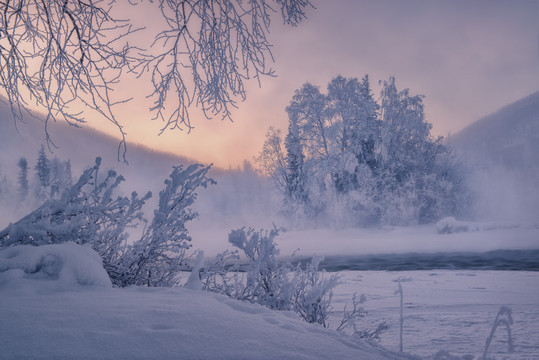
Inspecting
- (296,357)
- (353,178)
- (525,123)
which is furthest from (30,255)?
(525,123)

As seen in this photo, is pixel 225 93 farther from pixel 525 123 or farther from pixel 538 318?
pixel 525 123

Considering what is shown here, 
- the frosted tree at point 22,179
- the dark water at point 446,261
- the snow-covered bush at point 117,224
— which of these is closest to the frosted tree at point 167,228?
the snow-covered bush at point 117,224

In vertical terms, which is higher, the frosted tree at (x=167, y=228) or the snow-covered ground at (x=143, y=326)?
the frosted tree at (x=167, y=228)

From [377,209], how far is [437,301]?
1696 cm

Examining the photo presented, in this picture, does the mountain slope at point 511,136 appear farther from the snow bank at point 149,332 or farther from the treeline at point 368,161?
the snow bank at point 149,332

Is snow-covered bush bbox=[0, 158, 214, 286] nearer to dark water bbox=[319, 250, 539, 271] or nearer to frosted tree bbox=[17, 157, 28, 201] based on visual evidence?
dark water bbox=[319, 250, 539, 271]

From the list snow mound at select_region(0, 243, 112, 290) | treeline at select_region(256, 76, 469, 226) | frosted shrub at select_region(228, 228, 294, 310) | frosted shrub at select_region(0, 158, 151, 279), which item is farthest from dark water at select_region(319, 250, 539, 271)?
snow mound at select_region(0, 243, 112, 290)

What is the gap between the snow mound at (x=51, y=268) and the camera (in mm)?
2174

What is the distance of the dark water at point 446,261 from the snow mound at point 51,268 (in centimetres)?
1242

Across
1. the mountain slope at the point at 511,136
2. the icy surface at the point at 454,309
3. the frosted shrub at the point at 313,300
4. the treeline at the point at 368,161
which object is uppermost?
the mountain slope at the point at 511,136

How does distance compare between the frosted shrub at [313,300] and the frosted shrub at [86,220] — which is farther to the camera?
the frosted shrub at [313,300]

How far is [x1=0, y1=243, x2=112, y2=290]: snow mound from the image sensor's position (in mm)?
2174

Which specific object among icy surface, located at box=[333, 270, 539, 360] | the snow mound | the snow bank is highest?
the snow mound

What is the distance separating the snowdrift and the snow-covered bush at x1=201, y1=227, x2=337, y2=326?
185 centimetres
